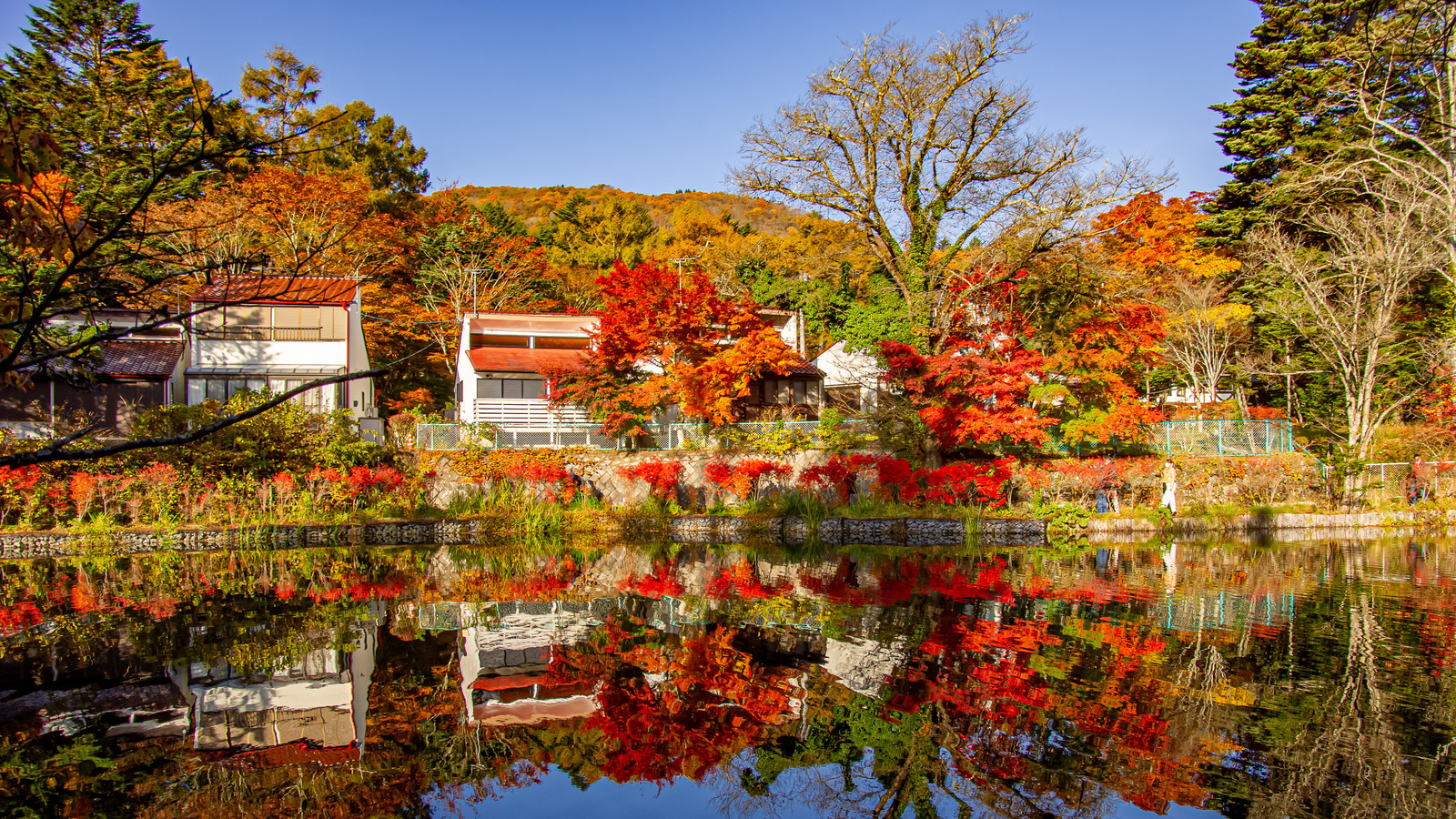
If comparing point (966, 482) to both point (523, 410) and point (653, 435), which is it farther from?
point (523, 410)

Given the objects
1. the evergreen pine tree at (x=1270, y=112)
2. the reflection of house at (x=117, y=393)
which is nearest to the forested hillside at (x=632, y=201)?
the evergreen pine tree at (x=1270, y=112)

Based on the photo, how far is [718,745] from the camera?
17.7ft

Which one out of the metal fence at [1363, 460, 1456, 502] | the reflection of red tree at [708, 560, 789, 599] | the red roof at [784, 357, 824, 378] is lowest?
the reflection of red tree at [708, 560, 789, 599]

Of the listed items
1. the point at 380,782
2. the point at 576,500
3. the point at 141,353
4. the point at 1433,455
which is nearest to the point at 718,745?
the point at 380,782

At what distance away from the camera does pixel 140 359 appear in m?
23.8

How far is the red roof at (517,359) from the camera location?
26078 mm

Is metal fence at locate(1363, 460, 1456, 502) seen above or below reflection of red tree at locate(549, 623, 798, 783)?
above

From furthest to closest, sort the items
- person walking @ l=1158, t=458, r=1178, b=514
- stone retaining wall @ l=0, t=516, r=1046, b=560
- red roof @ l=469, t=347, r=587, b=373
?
red roof @ l=469, t=347, r=587, b=373 < person walking @ l=1158, t=458, r=1178, b=514 < stone retaining wall @ l=0, t=516, r=1046, b=560

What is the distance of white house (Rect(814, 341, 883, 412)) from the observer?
3066 centimetres

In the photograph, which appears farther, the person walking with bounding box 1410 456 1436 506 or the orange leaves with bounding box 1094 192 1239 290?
the orange leaves with bounding box 1094 192 1239 290

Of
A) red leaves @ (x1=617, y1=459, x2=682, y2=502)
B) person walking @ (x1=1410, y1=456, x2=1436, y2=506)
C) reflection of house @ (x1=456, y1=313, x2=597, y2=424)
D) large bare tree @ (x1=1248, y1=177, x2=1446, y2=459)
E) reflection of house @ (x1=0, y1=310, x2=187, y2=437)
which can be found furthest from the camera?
reflection of house @ (x1=456, y1=313, x2=597, y2=424)

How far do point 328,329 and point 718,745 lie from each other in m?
23.9

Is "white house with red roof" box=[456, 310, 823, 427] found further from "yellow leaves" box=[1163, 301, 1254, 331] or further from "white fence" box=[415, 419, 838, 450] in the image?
"yellow leaves" box=[1163, 301, 1254, 331]

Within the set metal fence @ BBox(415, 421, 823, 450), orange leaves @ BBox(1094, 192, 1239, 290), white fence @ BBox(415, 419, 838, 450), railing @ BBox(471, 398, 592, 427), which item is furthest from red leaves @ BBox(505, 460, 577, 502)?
orange leaves @ BBox(1094, 192, 1239, 290)
